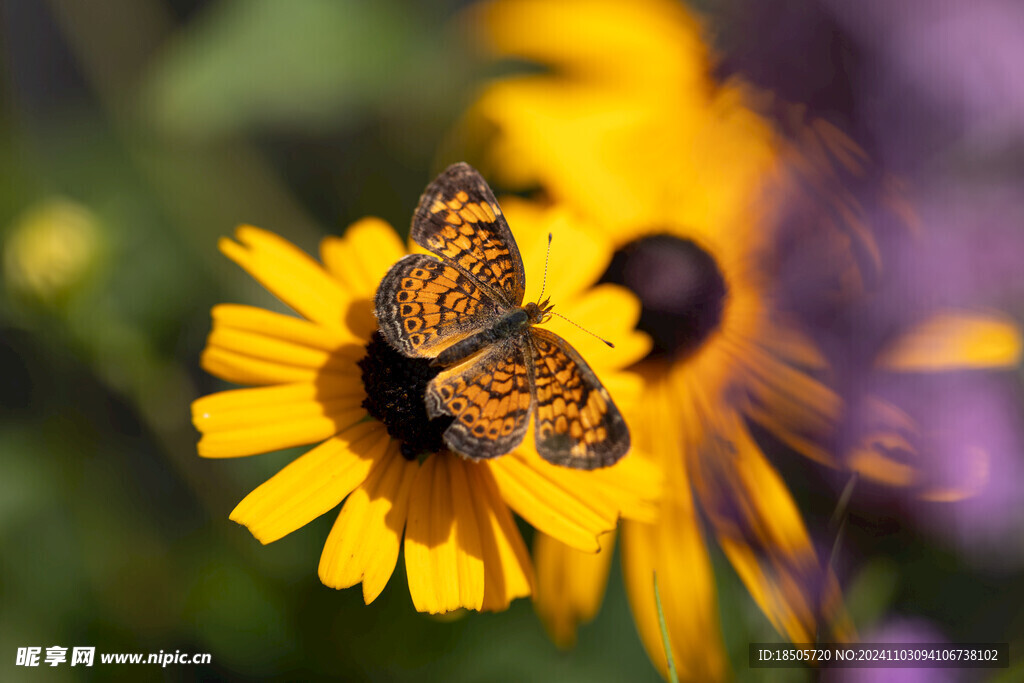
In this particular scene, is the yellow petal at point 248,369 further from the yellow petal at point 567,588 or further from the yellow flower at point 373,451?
the yellow petal at point 567,588

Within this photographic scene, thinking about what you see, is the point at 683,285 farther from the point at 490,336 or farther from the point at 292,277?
the point at 292,277

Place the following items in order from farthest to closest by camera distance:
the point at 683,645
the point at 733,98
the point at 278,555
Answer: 1. the point at 278,555
2. the point at 733,98
3. the point at 683,645

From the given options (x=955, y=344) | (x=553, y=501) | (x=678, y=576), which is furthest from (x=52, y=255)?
(x=955, y=344)

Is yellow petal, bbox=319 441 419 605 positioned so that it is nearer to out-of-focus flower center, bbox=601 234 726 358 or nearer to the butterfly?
the butterfly

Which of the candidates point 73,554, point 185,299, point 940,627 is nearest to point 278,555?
point 73,554

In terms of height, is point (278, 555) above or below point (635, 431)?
below

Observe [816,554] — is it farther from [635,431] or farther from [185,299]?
[185,299]

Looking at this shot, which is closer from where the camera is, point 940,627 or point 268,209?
point 940,627

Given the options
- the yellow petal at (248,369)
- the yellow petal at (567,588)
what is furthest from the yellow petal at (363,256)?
the yellow petal at (567,588)
